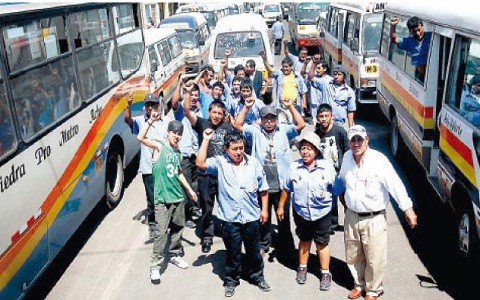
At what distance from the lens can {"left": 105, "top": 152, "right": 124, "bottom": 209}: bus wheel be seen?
25.4 feet

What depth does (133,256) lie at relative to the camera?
6383mm

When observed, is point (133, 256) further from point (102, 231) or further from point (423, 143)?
point (423, 143)

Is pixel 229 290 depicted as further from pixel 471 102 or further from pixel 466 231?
pixel 471 102

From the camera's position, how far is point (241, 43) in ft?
44.4

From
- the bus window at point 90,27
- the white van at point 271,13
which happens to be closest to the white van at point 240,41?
the bus window at point 90,27

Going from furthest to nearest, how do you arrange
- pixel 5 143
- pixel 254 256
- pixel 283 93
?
1. pixel 283 93
2. pixel 254 256
3. pixel 5 143

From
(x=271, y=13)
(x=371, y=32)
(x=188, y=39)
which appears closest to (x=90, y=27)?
(x=371, y=32)

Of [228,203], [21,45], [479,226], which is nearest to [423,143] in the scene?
[479,226]

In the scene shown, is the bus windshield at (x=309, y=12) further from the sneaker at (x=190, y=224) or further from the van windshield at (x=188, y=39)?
the sneaker at (x=190, y=224)

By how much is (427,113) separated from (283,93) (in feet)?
10.7

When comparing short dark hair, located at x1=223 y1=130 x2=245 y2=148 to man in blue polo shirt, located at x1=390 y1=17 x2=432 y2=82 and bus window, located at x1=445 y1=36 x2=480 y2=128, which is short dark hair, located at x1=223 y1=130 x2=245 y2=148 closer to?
bus window, located at x1=445 y1=36 x2=480 y2=128

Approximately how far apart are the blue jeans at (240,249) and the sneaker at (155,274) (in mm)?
747

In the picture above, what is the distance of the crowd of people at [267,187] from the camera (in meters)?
4.72

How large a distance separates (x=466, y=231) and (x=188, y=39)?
598 inches
